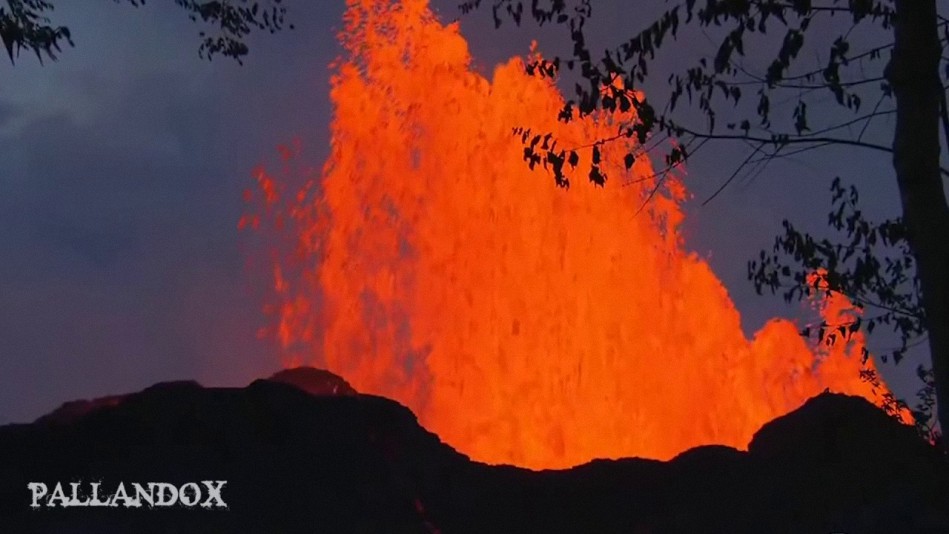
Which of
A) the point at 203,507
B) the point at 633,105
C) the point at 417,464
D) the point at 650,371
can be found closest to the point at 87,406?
the point at 203,507

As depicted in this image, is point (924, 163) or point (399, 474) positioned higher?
point (399, 474)

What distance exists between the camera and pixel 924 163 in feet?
22.5

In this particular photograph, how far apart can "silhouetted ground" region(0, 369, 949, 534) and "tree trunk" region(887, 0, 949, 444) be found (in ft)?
30.5

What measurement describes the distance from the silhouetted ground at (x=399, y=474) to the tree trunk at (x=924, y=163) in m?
9.28

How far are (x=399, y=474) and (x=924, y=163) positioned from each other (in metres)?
10.0

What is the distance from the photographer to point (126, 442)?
14.5 metres

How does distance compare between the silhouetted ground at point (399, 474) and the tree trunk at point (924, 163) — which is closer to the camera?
Answer: the tree trunk at point (924, 163)

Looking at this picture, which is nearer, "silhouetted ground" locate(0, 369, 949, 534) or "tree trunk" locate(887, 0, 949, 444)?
"tree trunk" locate(887, 0, 949, 444)

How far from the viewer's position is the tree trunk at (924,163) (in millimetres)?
6535

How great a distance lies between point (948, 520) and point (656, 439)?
47.9 feet

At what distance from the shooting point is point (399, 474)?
15.2 metres

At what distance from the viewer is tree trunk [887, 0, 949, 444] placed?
21.4ft

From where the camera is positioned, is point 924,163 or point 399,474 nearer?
point 924,163

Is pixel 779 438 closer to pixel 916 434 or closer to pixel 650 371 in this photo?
pixel 916 434
